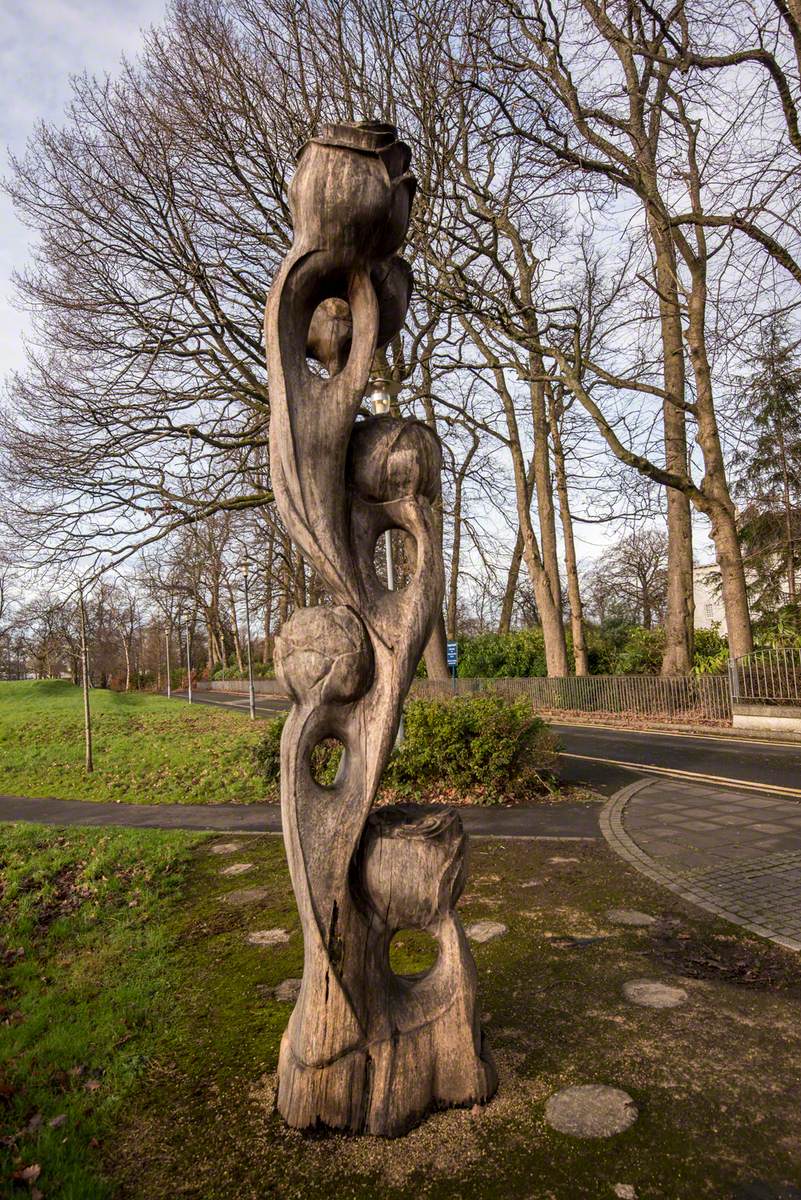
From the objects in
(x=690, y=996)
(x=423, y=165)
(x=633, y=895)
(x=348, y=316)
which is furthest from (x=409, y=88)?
(x=690, y=996)

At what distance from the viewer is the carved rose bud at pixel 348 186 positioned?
2.60m

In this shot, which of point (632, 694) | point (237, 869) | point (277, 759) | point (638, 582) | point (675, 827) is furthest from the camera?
point (638, 582)

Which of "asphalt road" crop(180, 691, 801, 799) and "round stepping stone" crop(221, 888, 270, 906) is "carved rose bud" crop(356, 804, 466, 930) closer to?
"round stepping stone" crop(221, 888, 270, 906)

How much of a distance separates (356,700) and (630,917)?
10.8 feet

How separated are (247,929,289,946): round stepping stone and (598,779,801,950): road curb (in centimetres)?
291

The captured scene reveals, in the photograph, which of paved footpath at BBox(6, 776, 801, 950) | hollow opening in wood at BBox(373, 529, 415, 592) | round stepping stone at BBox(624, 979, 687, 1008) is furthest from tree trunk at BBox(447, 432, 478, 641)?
round stepping stone at BBox(624, 979, 687, 1008)

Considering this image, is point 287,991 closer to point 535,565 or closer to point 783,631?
point 783,631

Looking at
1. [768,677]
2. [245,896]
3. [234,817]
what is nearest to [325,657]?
[245,896]

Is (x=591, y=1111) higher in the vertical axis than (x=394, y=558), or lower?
lower

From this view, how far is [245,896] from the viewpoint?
557cm

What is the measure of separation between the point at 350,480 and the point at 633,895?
4.13 meters

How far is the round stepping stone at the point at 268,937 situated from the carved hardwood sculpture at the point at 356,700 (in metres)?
1.94

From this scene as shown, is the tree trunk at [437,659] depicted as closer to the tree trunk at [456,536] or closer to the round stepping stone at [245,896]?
the tree trunk at [456,536]

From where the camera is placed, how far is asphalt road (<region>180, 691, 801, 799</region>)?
10.0m
